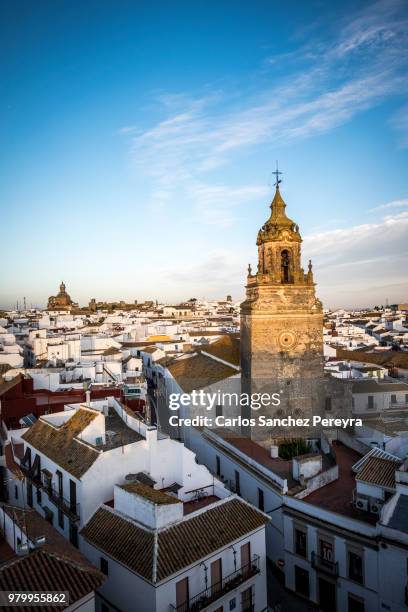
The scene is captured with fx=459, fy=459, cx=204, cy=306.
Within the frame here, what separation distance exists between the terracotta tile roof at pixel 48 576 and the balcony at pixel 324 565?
26.1ft

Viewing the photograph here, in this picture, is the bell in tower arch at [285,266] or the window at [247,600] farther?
the bell in tower arch at [285,266]

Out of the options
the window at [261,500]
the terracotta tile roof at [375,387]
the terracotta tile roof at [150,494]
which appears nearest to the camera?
the terracotta tile roof at [150,494]

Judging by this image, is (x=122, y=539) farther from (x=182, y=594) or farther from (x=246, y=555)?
(x=246, y=555)

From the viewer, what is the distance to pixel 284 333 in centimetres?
2367

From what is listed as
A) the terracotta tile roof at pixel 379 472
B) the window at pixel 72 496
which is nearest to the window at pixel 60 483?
the window at pixel 72 496

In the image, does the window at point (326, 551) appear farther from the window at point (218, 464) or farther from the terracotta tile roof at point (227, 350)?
the terracotta tile roof at point (227, 350)

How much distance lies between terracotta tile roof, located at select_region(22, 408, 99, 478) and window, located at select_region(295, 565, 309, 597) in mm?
8199

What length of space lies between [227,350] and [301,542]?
46.6 feet

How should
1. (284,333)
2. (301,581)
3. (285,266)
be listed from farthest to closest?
(285,266) < (284,333) < (301,581)

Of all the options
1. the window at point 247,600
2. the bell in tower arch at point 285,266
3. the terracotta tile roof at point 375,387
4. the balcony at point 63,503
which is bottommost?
the window at point 247,600

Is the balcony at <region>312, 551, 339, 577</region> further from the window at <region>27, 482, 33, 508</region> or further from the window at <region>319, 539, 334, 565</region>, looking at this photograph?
the window at <region>27, 482, 33, 508</region>

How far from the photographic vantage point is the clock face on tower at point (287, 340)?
23.7 m

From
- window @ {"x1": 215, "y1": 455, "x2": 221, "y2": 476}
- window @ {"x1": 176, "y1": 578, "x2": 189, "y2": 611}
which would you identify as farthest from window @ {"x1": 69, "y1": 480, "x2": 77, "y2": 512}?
window @ {"x1": 215, "y1": 455, "x2": 221, "y2": 476}

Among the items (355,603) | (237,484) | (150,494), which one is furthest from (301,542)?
(150,494)
